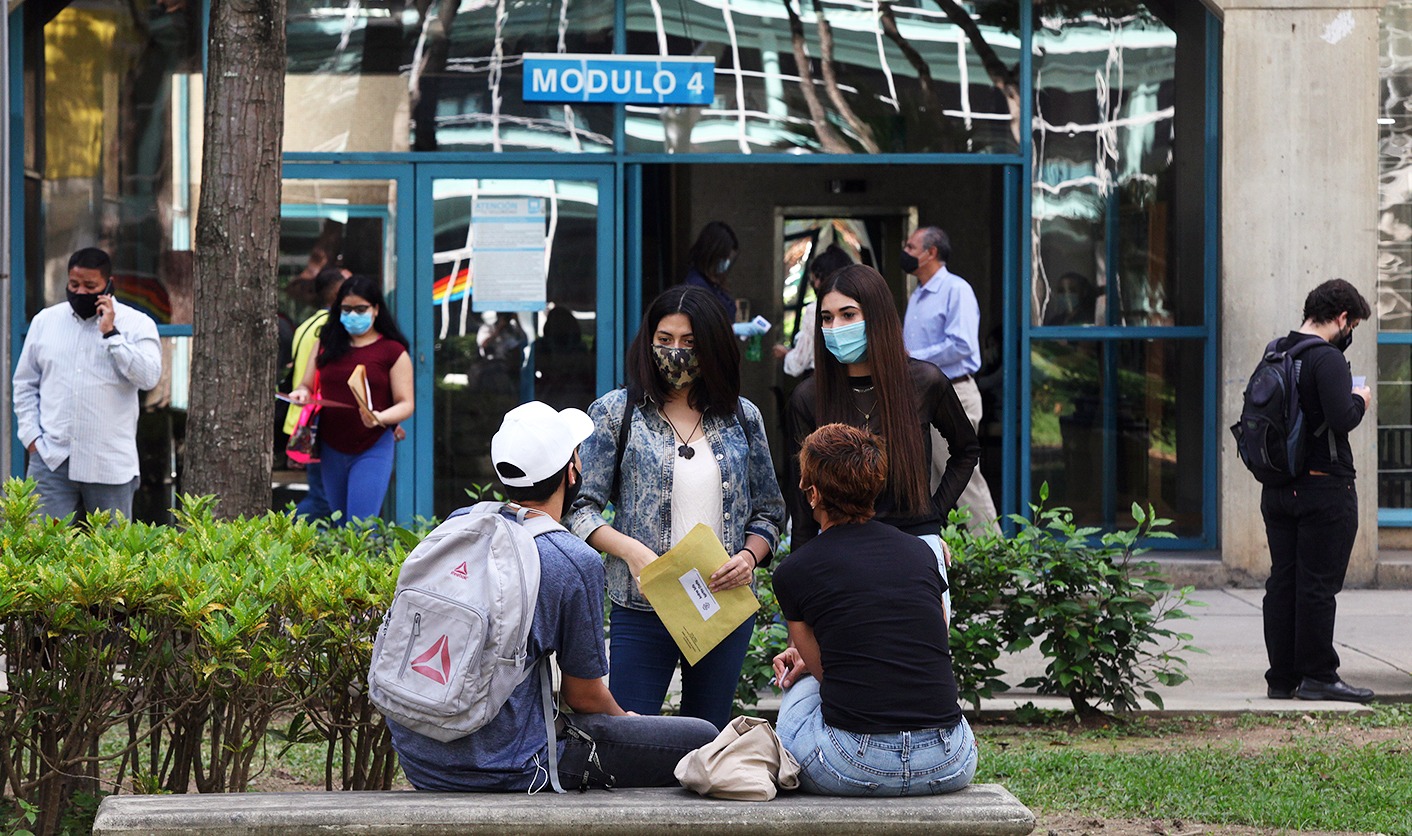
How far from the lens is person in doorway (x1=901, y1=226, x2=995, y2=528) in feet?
31.4

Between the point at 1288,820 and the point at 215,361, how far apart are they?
4.07 m

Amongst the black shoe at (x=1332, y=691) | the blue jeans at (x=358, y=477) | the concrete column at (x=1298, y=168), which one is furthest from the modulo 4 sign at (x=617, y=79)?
the black shoe at (x=1332, y=691)

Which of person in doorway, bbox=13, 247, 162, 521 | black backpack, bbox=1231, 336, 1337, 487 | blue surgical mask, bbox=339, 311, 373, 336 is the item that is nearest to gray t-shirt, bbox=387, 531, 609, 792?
black backpack, bbox=1231, 336, 1337, 487

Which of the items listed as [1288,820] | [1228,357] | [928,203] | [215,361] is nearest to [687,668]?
[1288,820]

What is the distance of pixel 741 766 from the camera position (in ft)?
12.5

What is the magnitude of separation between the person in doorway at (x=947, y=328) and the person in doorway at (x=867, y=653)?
552cm

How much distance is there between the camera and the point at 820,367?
4855 mm

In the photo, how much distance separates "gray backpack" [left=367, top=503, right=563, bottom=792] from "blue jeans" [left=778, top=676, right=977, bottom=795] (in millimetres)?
768

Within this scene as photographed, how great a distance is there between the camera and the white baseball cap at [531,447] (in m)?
3.85

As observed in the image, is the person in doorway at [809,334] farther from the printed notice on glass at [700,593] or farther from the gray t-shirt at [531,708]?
the gray t-shirt at [531,708]

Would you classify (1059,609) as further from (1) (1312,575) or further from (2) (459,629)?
(2) (459,629)

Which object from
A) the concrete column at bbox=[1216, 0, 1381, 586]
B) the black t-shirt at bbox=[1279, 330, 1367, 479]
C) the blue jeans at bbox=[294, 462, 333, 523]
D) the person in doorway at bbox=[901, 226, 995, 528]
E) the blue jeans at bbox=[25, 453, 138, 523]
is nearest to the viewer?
the black t-shirt at bbox=[1279, 330, 1367, 479]

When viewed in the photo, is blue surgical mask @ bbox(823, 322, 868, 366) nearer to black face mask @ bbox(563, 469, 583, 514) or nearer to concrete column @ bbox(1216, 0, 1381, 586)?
black face mask @ bbox(563, 469, 583, 514)

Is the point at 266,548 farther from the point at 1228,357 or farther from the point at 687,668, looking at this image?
the point at 1228,357
